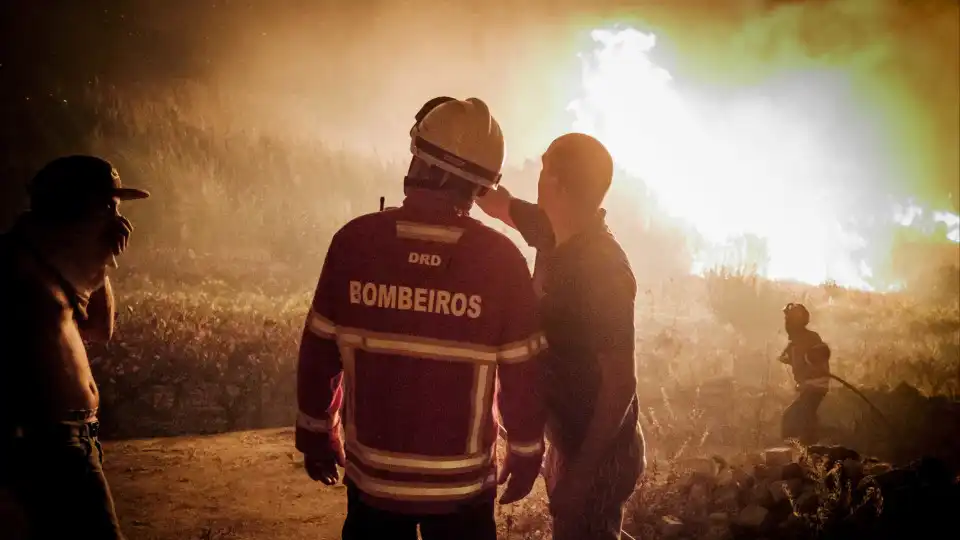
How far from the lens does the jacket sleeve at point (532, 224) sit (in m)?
2.97

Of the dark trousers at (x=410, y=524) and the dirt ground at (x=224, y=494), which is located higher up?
the dark trousers at (x=410, y=524)

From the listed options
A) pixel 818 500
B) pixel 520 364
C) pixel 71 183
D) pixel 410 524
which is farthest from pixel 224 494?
pixel 818 500

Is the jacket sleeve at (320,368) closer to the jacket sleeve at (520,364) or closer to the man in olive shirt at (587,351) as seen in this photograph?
the jacket sleeve at (520,364)

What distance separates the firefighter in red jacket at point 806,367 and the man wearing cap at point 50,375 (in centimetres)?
654

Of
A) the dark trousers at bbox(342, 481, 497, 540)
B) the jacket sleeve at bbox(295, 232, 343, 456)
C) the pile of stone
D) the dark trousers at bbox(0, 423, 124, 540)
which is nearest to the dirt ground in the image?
the pile of stone

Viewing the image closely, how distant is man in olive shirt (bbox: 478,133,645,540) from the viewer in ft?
8.26

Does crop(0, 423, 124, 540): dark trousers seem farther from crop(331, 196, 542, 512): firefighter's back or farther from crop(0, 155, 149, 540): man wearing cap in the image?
crop(331, 196, 542, 512): firefighter's back

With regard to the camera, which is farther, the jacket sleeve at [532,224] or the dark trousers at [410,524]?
the jacket sleeve at [532,224]

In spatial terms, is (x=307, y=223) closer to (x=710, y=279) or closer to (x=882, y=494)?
(x=710, y=279)

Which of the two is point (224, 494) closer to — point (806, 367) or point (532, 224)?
point (532, 224)

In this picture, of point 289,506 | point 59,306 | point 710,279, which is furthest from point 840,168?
point 59,306

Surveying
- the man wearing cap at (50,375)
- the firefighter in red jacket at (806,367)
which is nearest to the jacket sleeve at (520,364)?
the man wearing cap at (50,375)

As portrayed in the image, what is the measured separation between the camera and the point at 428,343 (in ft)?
6.70

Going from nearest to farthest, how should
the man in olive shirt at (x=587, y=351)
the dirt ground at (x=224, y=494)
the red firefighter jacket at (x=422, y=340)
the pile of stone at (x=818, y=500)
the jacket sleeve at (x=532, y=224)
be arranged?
1. the red firefighter jacket at (x=422, y=340)
2. the man in olive shirt at (x=587, y=351)
3. the jacket sleeve at (x=532, y=224)
4. the pile of stone at (x=818, y=500)
5. the dirt ground at (x=224, y=494)
